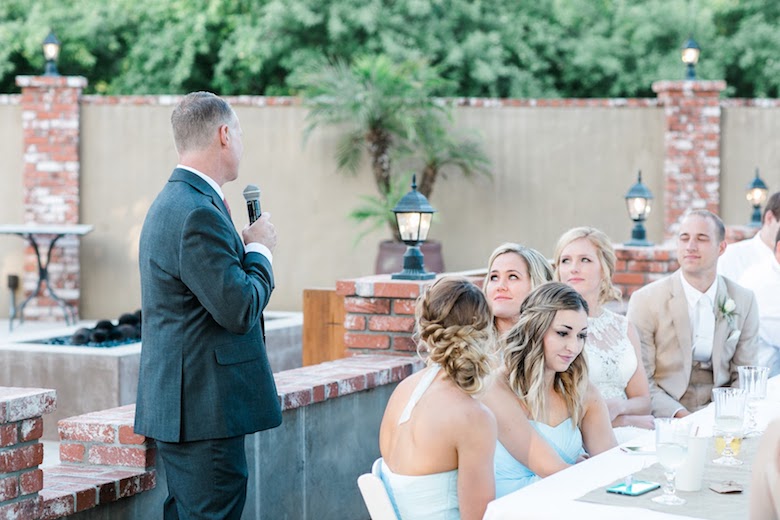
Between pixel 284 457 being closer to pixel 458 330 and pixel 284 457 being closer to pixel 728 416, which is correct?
pixel 458 330

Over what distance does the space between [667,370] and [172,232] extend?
8.03ft

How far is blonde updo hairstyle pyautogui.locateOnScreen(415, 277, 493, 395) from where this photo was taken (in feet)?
9.53

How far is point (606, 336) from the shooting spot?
4246mm

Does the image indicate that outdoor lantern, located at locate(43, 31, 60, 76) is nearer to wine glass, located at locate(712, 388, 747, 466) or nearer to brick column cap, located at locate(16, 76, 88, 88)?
brick column cap, located at locate(16, 76, 88, 88)

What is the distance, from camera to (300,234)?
11516mm

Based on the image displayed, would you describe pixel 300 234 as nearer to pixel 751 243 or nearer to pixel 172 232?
pixel 751 243

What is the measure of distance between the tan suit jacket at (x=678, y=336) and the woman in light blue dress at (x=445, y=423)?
70.9 inches

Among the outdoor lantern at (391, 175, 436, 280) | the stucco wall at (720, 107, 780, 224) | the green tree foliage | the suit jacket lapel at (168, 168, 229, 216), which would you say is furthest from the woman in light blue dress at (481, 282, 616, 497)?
the green tree foliage

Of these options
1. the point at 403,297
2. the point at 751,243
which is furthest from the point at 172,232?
→ the point at 751,243

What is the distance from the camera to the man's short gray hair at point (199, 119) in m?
2.92

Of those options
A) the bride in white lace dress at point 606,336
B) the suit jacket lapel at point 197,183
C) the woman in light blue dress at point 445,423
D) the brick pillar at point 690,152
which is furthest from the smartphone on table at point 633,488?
the brick pillar at point 690,152

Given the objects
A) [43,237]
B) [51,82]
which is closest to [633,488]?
[43,237]

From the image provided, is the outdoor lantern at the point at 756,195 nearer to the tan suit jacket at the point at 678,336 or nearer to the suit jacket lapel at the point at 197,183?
the tan suit jacket at the point at 678,336

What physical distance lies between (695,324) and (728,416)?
1.66 m
